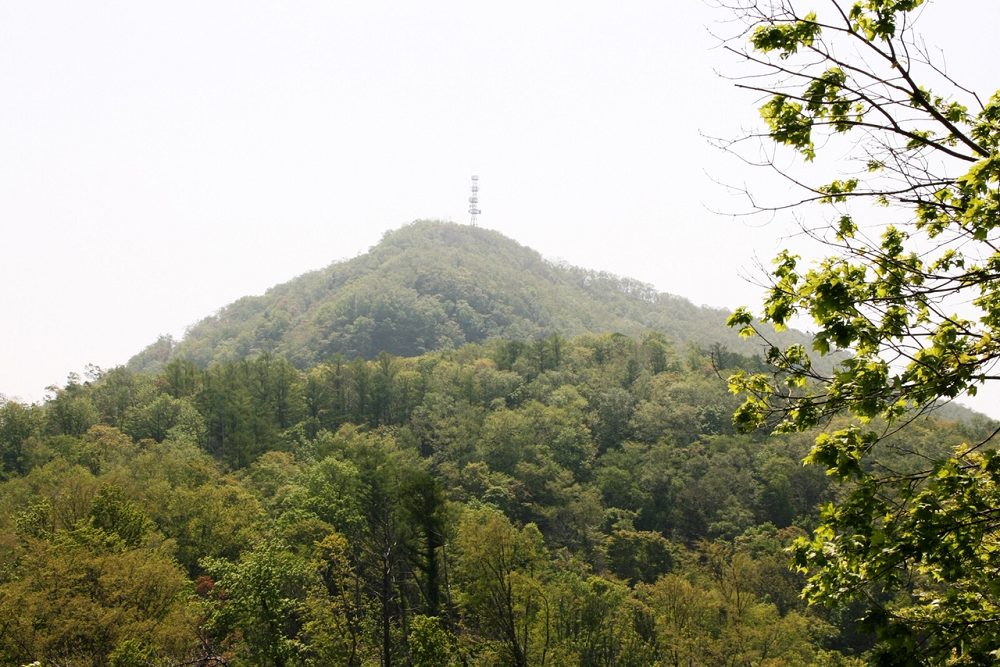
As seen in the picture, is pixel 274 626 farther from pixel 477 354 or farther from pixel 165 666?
pixel 477 354

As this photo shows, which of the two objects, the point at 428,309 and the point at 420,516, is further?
the point at 428,309

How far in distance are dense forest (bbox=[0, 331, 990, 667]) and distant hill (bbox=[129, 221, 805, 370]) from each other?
35.6 meters

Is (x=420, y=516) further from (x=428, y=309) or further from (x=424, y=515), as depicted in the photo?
(x=428, y=309)

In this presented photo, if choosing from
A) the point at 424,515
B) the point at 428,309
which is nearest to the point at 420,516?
the point at 424,515

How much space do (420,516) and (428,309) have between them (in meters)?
88.9

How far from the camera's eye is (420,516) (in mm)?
24594

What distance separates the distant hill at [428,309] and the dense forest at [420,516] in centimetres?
3558

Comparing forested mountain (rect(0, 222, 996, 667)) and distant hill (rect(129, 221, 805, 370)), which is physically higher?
distant hill (rect(129, 221, 805, 370))

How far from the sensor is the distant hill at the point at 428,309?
105812mm

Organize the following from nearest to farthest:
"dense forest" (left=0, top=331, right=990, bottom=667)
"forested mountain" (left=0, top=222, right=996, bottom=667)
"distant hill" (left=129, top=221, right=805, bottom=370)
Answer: "forested mountain" (left=0, top=222, right=996, bottom=667)
"dense forest" (left=0, top=331, right=990, bottom=667)
"distant hill" (left=129, top=221, right=805, bottom=370)

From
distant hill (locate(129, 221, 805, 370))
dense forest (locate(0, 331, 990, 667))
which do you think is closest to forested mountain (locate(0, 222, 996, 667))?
dense forest (locate(0, 331, 990, 667))

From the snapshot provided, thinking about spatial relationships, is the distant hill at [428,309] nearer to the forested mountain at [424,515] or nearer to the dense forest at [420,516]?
the forested mountain at [424,515]

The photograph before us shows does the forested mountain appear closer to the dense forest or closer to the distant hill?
the dense forest

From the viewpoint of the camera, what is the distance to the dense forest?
18.4 meters
